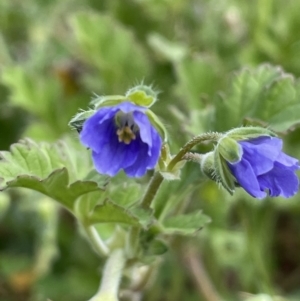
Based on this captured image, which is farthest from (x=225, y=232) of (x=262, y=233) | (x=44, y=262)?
(x=44, y=262)

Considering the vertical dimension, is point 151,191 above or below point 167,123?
below

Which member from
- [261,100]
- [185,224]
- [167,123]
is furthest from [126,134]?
[167,123]

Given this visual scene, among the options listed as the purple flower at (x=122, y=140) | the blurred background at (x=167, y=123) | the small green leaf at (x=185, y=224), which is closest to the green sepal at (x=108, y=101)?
the purple flower at (x=122, y=140)

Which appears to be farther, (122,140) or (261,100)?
(261,100)

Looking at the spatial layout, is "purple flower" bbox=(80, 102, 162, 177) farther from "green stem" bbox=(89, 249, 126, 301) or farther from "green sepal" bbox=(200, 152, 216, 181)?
"green stem" bbox=(89, 249, 126, 301)

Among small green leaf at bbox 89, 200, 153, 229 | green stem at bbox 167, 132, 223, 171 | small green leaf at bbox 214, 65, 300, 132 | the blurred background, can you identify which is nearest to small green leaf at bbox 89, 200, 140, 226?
small green leaf at bbox 89, 200, 153, 229

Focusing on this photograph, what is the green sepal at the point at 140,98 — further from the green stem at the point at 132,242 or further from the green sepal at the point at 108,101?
the green stem at the point at 132,242

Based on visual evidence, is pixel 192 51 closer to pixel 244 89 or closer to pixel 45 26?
pixel 45 26

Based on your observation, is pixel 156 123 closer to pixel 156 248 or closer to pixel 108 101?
pixel 108 101
